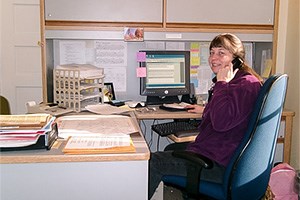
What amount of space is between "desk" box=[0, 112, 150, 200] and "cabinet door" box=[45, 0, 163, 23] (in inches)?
54.2

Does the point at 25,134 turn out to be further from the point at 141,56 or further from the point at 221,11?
the point at 221,11

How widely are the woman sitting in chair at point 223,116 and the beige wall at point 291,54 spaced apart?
3.25ft

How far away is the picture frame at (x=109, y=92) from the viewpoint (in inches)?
103

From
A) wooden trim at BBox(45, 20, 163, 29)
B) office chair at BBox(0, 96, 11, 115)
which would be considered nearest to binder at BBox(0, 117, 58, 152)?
office chair at BBox(0, 96, 11, 115)

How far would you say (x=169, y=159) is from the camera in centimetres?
181

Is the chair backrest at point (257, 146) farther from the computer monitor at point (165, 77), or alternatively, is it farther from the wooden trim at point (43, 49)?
the wooden trim at point (43, 49)

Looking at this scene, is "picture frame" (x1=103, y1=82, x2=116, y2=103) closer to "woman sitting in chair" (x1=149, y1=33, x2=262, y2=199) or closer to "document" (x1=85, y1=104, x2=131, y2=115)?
"document" (x1=85, y1=104, x2=131, y2=115)

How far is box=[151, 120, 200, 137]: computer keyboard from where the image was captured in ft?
6.80

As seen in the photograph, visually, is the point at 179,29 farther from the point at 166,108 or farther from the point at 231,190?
the point at 231,190

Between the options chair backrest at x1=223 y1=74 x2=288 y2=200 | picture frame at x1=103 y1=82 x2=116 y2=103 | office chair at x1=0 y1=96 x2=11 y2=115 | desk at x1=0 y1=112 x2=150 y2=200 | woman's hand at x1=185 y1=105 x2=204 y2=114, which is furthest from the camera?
picture frame at x1=103 y1=82 x2=116 y2=103

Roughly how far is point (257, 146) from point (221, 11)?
4.53ft

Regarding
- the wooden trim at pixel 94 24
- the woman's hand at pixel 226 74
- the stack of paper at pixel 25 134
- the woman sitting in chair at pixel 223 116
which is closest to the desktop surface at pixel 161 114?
the woman sitting in chair at pixel 223 116

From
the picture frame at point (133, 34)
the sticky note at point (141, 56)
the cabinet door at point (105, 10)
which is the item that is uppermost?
the cabinet door at point (105, 10)

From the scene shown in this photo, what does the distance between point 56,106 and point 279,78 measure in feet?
4.26
